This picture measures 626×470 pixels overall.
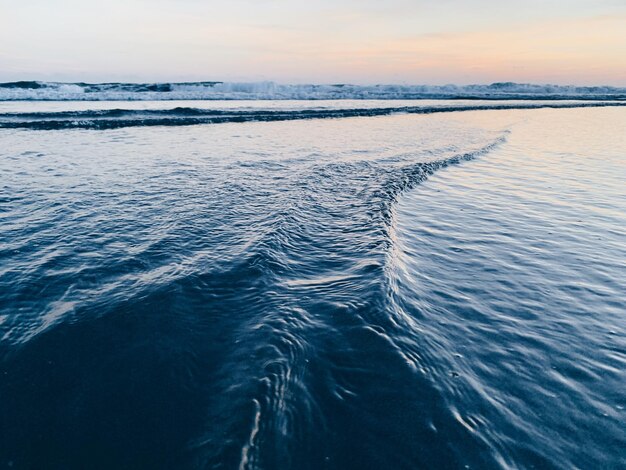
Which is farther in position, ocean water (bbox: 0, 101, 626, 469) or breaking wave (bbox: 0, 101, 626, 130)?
breaking wave (bbox: 0, 101, 626, 130)

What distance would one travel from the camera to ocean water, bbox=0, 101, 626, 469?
3.07 m

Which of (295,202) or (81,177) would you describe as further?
(81,177)

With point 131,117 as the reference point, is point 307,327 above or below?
above

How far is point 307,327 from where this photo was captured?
14.8ft

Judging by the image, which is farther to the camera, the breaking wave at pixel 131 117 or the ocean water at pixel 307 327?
the breaking wave at pixel 131 117

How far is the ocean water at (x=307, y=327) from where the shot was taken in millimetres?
3066

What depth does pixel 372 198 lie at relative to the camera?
33.2 feet

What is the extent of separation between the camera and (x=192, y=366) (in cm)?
388

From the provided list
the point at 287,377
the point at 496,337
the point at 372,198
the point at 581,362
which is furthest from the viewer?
the point at 372,198

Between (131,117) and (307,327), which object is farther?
(131,117)

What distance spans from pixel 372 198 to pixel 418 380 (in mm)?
6872

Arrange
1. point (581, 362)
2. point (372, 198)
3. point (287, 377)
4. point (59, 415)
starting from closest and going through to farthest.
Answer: point (59, 415)
point (287, 377)
point (581, 362)
point (372, 198)

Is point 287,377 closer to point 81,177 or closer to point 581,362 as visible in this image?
point 581,362

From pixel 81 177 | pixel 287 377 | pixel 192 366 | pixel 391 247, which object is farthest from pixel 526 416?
pixel 81 177
